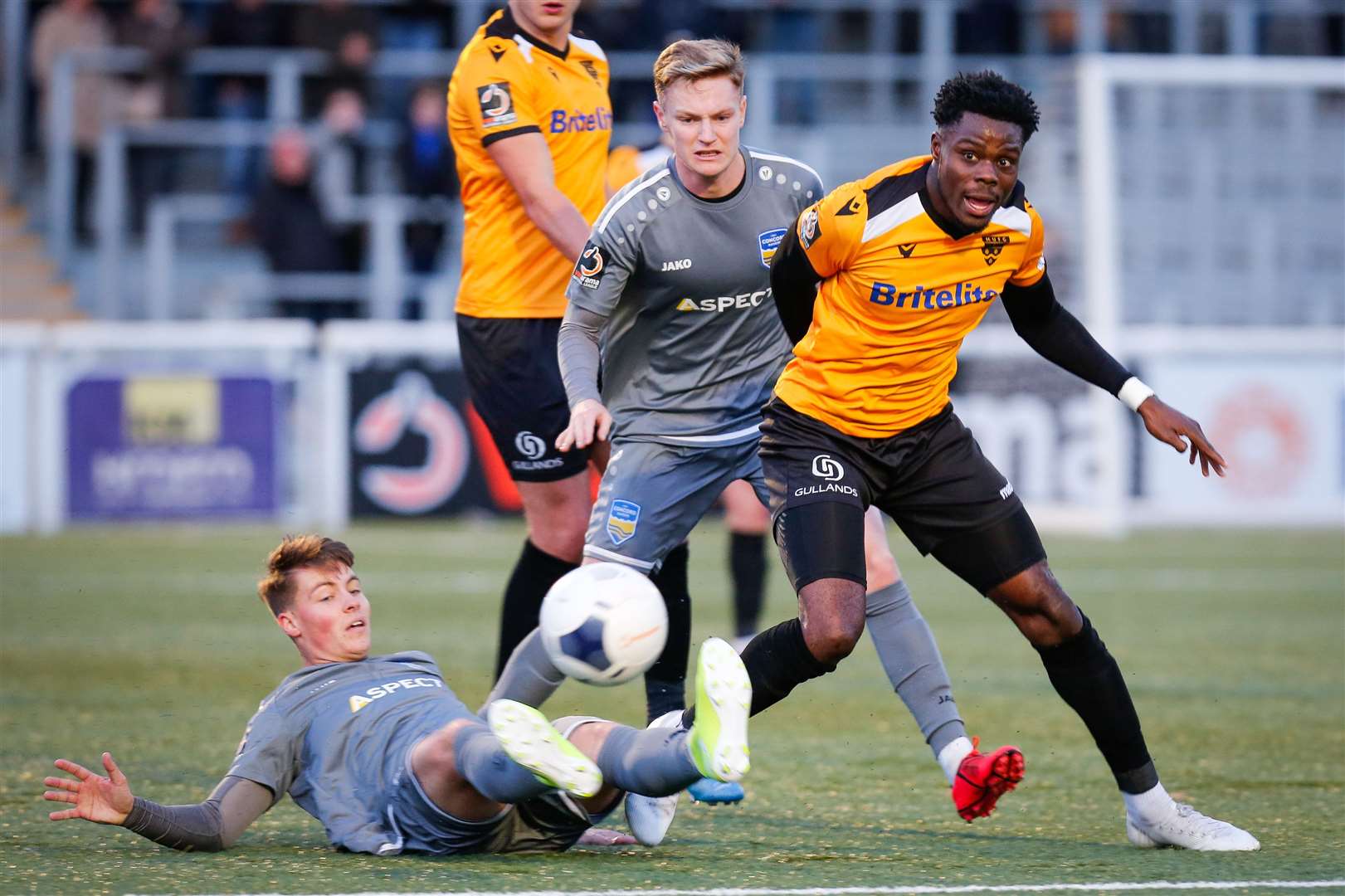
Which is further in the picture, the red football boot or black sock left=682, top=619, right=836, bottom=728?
black sock left=682, top=619, right=836, bottom=728

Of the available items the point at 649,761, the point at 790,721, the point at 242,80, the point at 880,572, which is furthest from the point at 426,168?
the point at 649,761

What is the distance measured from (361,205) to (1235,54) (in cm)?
831

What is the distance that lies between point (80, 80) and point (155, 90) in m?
0.64

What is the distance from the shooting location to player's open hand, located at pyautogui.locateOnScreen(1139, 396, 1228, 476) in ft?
15.2

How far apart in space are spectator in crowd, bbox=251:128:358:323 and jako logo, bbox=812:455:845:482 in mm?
12138

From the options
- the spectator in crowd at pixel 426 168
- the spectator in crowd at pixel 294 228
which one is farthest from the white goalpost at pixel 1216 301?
the spectator in crowd at pixel 294 228

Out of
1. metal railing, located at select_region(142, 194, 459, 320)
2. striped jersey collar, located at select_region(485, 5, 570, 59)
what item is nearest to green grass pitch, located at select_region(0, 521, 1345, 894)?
striped jersey collar, located at select_region(485, 5, 570, 59)

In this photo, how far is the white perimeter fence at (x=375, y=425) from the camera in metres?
14.6

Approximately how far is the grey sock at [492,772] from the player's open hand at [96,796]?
689mm

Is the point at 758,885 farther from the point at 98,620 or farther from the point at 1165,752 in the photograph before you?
the point at 98,620

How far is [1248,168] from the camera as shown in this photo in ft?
48.2

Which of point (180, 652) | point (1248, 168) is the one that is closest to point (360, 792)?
point (180, 652)

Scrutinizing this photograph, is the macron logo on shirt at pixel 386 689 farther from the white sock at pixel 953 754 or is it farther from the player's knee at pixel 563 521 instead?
the white sock at pixel 953 754

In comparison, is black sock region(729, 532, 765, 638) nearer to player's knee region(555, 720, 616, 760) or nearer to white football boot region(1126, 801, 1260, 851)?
white football boot region(1126, 801, 1260, 851)
